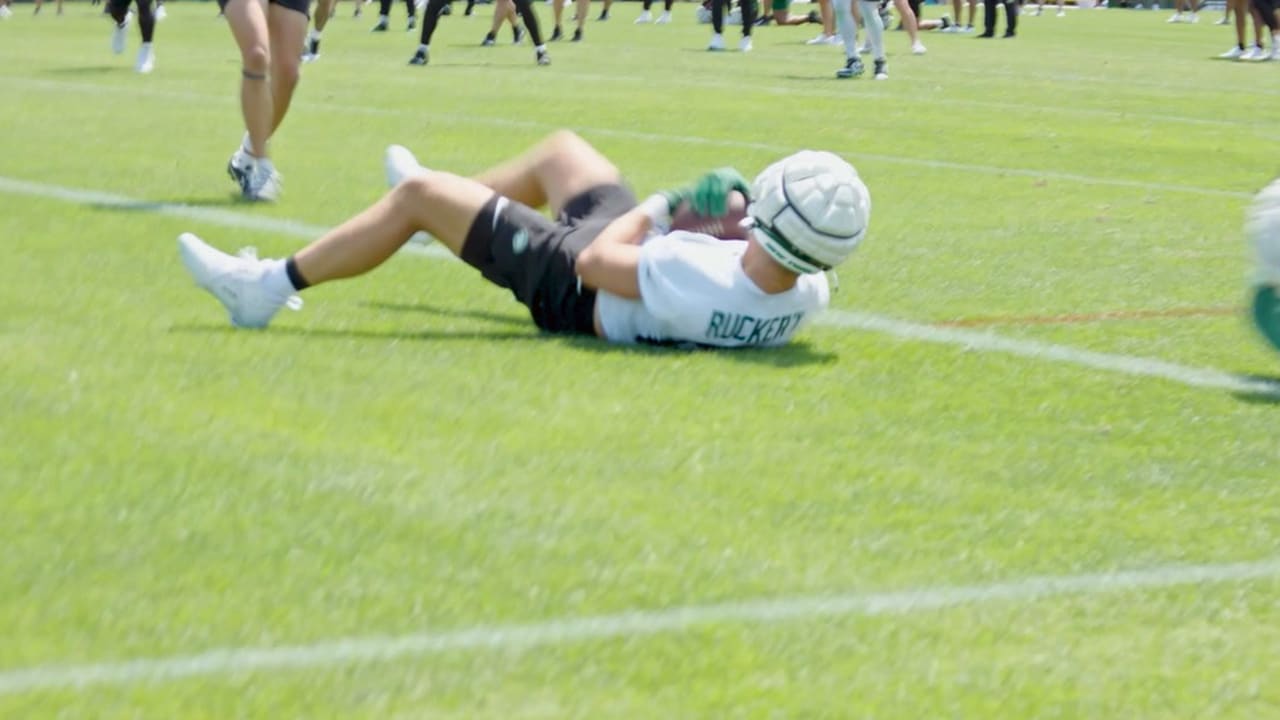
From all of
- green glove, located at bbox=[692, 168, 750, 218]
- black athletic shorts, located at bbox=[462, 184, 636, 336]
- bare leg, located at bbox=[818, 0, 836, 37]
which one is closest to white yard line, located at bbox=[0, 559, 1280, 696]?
green glove, located at bbox=[692, 168, 750, 218]

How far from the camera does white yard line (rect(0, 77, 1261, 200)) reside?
11.3 m

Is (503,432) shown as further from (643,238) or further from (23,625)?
(23,625)

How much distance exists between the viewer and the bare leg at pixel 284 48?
988cm

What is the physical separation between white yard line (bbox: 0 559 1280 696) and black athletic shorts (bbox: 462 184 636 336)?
2.43 metres

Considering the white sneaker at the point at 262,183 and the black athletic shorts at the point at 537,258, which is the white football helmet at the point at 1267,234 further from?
the white sneaker at the point at 262,183

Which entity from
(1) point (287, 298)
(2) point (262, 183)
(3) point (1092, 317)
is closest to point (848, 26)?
(2) point (262, 183)

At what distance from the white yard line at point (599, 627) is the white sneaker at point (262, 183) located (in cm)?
615

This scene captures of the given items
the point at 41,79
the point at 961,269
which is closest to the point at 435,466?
the point at 961,269

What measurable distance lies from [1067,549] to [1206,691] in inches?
31.5

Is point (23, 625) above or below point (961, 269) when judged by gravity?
above

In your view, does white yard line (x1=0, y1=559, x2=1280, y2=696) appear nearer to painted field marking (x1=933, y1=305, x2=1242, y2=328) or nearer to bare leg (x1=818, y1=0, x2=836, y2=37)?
painted field marking (x1=933, y1=305, x2=1242, y2=328)

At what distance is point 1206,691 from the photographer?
3.49m

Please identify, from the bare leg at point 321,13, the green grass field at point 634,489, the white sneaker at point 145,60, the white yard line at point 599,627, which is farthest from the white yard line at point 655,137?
the white yard line at point 599,627

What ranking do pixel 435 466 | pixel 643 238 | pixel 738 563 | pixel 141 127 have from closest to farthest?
pixel 738 563 < pixel 435 466 < pixel 643 238 < pixel 141 127
